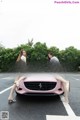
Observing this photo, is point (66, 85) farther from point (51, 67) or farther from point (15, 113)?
point (15, 113)

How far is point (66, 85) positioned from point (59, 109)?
1415 millimetres

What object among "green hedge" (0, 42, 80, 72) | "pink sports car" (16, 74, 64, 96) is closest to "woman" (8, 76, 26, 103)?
"pink sports car" (16, 74, 64, 96)

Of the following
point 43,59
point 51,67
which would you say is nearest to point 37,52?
point 43,59

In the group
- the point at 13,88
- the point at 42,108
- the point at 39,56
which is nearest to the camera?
the point at 42,108

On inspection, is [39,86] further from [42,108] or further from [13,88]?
[42,108]

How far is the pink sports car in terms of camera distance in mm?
11062

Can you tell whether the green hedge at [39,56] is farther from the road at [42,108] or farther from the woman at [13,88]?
the woman at [13,88]

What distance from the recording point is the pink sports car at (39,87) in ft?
36.3

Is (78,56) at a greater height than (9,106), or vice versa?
(78,56)

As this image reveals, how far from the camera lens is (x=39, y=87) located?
11109 mm

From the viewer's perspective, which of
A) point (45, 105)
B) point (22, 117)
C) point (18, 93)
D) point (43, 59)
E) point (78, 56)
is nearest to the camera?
point (22, 117)

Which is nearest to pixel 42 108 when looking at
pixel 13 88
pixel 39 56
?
pixel 13 88

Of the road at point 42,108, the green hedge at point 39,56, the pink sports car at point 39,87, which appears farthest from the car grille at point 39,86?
the green hedge at point 39,56

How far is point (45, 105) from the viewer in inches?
419
